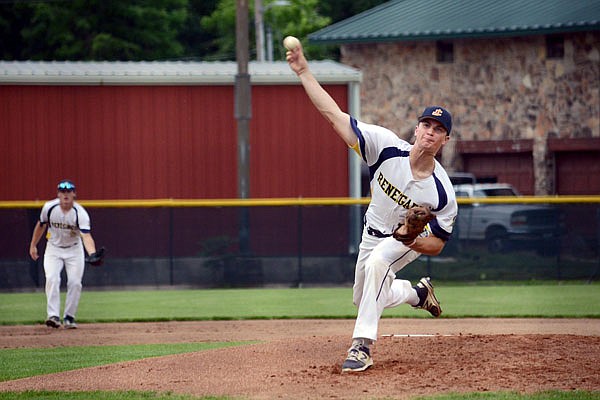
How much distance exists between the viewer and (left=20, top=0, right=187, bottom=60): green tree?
1592 inches

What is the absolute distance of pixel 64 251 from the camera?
12867 millimetres

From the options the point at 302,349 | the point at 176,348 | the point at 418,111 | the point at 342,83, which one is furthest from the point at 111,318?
the point at 418,111

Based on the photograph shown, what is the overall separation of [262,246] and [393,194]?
10706 mm

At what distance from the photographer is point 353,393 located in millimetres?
6715

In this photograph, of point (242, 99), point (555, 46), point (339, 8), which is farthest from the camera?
point (339, 8)

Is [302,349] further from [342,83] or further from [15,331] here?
[342,83]

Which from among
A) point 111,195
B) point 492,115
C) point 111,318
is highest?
point 492,115

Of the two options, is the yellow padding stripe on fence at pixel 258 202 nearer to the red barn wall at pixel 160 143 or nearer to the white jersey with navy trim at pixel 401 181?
the red barn wall at pixel 160 143

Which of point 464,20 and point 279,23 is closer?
point 464,20

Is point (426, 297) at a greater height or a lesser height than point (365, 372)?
greater

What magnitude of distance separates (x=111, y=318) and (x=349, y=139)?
7.35 meters

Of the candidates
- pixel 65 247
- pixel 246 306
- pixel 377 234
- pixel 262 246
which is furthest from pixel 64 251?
pixel 377 234

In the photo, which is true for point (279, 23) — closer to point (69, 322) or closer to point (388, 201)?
point (69, 322)

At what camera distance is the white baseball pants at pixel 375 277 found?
24.6ft
